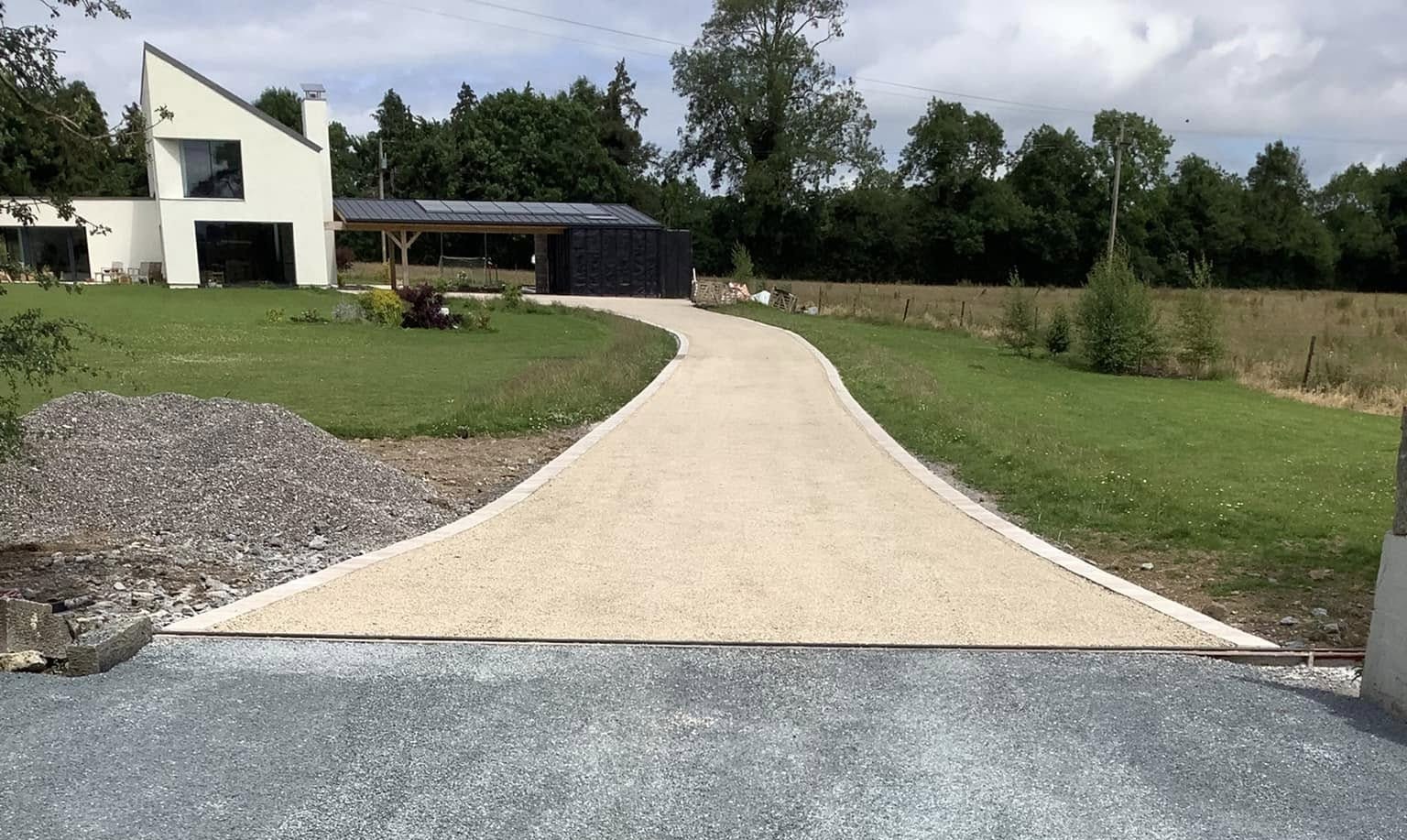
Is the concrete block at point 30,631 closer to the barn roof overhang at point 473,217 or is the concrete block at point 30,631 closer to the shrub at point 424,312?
the shrub at point 424,312

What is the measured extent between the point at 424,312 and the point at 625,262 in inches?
613

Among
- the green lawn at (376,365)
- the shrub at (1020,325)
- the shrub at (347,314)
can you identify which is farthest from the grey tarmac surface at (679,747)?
the shrub at (347,314)

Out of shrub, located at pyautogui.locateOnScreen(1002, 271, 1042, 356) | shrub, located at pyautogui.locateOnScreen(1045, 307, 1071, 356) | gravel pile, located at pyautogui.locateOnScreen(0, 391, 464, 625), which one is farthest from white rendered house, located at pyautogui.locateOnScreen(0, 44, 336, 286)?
gravel pile, located at pyautogui.locateOnScreen(0, 391, 464, 625)

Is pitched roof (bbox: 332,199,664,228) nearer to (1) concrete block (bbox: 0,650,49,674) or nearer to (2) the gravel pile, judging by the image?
(2) the gravel pile

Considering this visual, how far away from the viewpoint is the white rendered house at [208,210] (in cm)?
3544

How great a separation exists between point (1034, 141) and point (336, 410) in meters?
65.3

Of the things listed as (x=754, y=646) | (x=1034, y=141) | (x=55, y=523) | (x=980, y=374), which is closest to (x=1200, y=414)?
(x=980, y=374)

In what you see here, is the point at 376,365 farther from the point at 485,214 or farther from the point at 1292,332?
the point at 1292,332

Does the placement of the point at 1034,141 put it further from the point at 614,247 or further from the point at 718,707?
the point at 718,707

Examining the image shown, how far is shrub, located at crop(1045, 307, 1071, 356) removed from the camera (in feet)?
75.7

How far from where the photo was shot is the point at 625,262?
128ft

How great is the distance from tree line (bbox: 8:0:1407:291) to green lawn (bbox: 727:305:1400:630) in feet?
159

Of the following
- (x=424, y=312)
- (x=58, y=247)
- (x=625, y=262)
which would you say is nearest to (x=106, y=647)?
(x=424, y=312)

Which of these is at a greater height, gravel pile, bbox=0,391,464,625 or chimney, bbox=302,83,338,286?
chimney, bbox=302,83,338,286
